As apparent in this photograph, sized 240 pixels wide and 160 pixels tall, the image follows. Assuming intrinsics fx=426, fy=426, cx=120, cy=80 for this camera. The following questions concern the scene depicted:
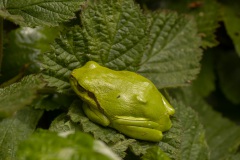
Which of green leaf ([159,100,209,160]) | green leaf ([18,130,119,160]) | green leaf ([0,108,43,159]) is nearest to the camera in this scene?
green leaf ([18,130,119,160])

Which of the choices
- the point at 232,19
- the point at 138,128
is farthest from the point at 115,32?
the point at 232,19

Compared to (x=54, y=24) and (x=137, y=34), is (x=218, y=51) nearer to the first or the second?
(x=137, y=34)

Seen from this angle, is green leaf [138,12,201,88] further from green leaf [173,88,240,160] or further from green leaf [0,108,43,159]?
green leaf [0,108,43,159]

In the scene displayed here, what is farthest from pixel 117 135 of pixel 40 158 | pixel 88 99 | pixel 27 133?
pixel 40 158

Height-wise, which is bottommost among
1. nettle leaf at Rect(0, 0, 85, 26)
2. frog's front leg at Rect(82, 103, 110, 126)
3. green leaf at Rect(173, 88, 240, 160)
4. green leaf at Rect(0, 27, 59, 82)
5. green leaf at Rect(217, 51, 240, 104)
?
green leaf at Rect(173, 88, 240, 160)

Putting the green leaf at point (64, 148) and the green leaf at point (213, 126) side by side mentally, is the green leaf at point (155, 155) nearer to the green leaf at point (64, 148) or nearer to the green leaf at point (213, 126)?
the green leaf at point (64, 148)

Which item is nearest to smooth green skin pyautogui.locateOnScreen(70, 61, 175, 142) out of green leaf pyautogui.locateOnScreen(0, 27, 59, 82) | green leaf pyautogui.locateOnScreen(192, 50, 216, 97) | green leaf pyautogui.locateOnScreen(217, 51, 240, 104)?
green leaf pyautogui.locateOnScreen(0, 27, 59, 82)

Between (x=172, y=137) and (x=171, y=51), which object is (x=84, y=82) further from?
(x=171, y=51)
